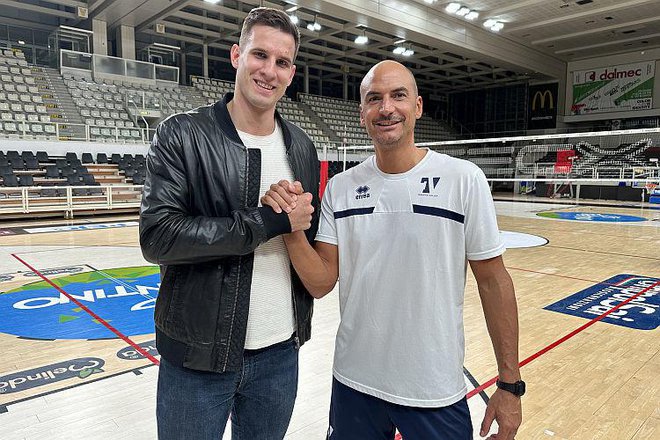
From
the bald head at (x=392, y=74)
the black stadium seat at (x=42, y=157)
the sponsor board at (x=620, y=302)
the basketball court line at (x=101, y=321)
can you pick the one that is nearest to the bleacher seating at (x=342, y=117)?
the black stadium seat at (x=42, y=157)

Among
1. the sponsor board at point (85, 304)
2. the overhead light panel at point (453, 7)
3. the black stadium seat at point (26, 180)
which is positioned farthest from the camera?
the overhead light panel at point (453, 7)

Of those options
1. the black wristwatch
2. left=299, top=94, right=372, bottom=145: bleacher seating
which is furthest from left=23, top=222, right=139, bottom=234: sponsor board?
left=299, top=94, right=372, bottom=145: bleacher seating

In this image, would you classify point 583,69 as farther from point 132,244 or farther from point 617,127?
point 132,244

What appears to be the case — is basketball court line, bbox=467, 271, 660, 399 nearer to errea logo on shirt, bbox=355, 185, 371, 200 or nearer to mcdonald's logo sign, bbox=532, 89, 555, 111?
errea logo on shirt, bbox=355, 185, 371, 200

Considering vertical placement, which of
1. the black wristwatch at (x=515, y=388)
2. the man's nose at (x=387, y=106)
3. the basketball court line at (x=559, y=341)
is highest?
the man's nose at (x=387, y=106)

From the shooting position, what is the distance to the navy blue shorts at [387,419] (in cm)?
125

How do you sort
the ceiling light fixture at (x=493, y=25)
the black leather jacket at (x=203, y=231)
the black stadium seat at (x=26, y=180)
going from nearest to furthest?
the black leather jacket at (x=203, y=231) → the black stadium seat at (x=26, y=180) → the ceiling light fixture at (x=493, y=25)

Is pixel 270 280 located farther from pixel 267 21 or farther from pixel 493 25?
pixel 493 25

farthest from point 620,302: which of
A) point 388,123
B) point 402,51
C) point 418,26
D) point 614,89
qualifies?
point 614,89

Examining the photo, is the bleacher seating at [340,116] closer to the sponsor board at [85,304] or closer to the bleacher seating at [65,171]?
the bleacher seating at [65,171]

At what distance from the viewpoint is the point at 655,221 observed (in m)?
11.2

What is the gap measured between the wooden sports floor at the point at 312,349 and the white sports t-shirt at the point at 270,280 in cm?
117

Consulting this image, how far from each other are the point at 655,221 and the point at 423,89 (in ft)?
67.3

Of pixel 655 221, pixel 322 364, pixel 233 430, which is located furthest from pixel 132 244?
pixel 655 221
